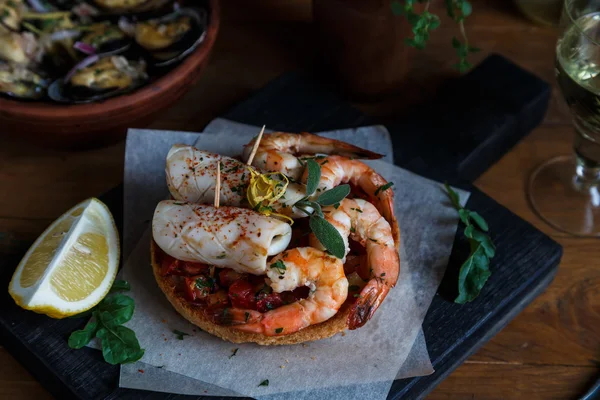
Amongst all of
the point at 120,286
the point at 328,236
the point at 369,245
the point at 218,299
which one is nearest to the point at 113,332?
the point at 120,286

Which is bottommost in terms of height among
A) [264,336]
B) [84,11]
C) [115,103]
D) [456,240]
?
[456,240]

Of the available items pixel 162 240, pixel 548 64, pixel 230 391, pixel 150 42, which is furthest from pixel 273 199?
pixel 548 64

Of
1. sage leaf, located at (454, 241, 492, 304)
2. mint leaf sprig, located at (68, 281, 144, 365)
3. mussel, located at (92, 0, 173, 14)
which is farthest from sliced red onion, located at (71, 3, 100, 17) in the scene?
sage leaf, located at (454, 241, 492, 304)

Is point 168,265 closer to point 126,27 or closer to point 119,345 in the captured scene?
point 119,345

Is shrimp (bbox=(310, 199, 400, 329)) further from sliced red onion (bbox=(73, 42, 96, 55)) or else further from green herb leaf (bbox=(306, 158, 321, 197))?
sliced red onion (bbox=(73, 42, 96, 55))

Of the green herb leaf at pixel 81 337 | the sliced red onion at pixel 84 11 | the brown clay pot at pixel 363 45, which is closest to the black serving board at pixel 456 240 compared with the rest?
the green herb leaf at pixel 81 337

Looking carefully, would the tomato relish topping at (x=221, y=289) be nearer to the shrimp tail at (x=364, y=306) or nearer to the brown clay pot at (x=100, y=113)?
the shrimp tail at (x=364, y=306)

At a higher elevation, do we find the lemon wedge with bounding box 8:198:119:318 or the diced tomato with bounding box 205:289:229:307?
the lemon wedge with bounding box 8:198:119:318
